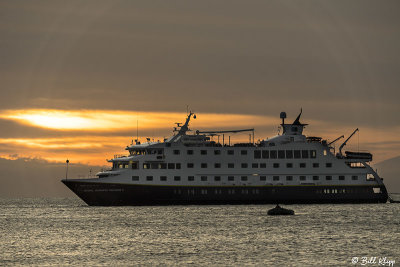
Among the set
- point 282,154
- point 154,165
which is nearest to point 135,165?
point 154,165

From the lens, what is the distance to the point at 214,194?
97000 millimetres

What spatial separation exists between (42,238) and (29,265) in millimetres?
18034

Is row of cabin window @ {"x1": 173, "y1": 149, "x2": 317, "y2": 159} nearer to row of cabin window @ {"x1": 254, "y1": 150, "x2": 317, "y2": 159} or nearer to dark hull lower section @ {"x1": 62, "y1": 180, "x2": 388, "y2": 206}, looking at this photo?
row of cabin window @ {"x1": 254, "y1": 150, "x2": 317, "y2": 159}

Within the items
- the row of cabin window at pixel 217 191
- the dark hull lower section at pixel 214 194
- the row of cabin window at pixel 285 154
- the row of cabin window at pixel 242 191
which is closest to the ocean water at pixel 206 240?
the dark hull lower section at pixel 214 194

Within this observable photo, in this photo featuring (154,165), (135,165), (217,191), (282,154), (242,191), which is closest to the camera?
(135,165)

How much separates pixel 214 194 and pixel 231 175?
3.48 meters

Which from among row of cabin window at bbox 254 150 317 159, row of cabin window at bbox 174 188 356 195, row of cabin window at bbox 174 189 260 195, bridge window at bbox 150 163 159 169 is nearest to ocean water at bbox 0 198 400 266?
row of cabin window at bbox 174 189 260 195

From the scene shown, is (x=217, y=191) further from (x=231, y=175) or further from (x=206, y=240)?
(x=206, y=240)

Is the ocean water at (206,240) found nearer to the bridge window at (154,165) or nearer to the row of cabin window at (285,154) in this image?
the bridge window at (154,165)

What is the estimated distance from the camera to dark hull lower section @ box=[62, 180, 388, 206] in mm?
94250

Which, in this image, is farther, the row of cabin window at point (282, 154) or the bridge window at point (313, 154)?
the bridge window at point (313, 154)

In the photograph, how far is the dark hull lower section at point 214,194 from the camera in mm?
94250

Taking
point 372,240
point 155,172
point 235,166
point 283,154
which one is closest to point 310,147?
point 283,154

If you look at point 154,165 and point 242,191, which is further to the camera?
point 242,191
